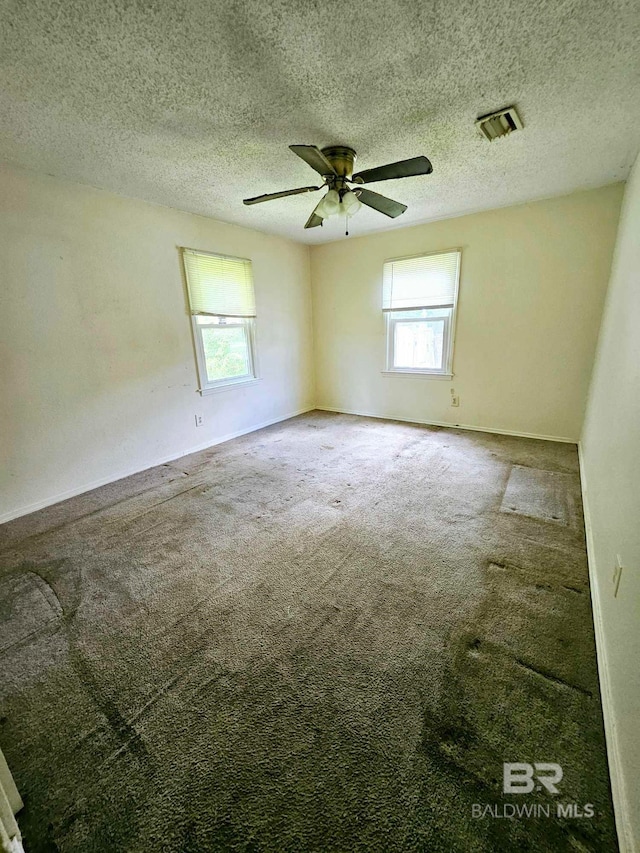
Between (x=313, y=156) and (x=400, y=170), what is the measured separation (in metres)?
0.53

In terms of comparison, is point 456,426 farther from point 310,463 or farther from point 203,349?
point 203,349

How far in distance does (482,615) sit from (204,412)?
334 centimetres

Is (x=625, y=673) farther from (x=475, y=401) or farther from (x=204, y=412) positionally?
(x=204, y=412)

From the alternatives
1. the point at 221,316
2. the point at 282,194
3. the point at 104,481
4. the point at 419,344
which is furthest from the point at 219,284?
the point at 419,344

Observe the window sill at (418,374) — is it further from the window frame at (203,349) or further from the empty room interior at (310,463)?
the window frame at (203,349)

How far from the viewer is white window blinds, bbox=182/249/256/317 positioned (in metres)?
3.56

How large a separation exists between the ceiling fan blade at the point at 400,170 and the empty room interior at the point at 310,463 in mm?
27

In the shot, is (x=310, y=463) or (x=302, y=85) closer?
(x=302, y=85)

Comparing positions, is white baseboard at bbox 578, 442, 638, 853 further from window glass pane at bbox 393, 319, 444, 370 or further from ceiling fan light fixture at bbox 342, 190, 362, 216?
window glass pane at bbox 393, 319, 444, 370

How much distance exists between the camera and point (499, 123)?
2.01 meters

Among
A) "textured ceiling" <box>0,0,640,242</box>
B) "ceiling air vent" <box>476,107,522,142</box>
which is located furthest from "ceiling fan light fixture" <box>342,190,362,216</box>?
"ceiling air vent" <box>476,107,522,142</box>

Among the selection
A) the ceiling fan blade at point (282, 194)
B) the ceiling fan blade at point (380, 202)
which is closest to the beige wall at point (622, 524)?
the ceiling fan blade at point (380, 202)

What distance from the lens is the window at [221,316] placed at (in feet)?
11.9

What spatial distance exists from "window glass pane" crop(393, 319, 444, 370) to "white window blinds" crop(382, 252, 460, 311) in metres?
0.22
